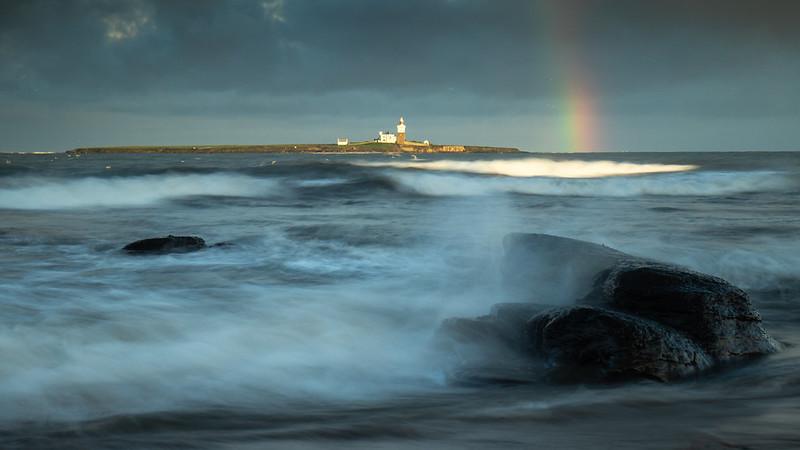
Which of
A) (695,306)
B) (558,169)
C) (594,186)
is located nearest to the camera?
(695,306)

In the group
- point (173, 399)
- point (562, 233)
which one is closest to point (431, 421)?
point (173, 399)

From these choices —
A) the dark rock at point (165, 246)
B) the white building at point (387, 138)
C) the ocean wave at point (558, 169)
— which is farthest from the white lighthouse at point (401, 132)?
the dark rock at point (165, 246)

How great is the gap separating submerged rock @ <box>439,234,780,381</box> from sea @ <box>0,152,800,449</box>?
0.55ft

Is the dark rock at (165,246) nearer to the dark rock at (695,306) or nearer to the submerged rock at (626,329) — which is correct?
the submerged rock at (626,329)

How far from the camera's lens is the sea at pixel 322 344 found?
160 inches

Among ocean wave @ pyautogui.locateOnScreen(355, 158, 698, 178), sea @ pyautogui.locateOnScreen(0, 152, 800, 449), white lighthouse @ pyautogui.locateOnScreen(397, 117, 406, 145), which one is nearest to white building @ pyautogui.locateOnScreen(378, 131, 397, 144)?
white lighthouse @ pyautogui.locateOnScreen(397, 117, 406, 145)

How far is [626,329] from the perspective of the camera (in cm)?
482

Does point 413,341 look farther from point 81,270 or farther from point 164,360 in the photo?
point 81,270

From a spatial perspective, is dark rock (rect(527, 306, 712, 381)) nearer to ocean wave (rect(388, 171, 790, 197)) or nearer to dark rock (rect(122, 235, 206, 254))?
dark rock (rect(122, 235, 206, 254))

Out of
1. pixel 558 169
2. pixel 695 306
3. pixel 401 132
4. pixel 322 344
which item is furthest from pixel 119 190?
pixel 401 132

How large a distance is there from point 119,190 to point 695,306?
91.8 ft

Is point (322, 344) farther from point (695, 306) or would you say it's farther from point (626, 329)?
point (695, 306)

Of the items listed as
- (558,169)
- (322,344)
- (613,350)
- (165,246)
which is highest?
(558,169)

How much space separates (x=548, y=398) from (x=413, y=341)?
2.06 metres
